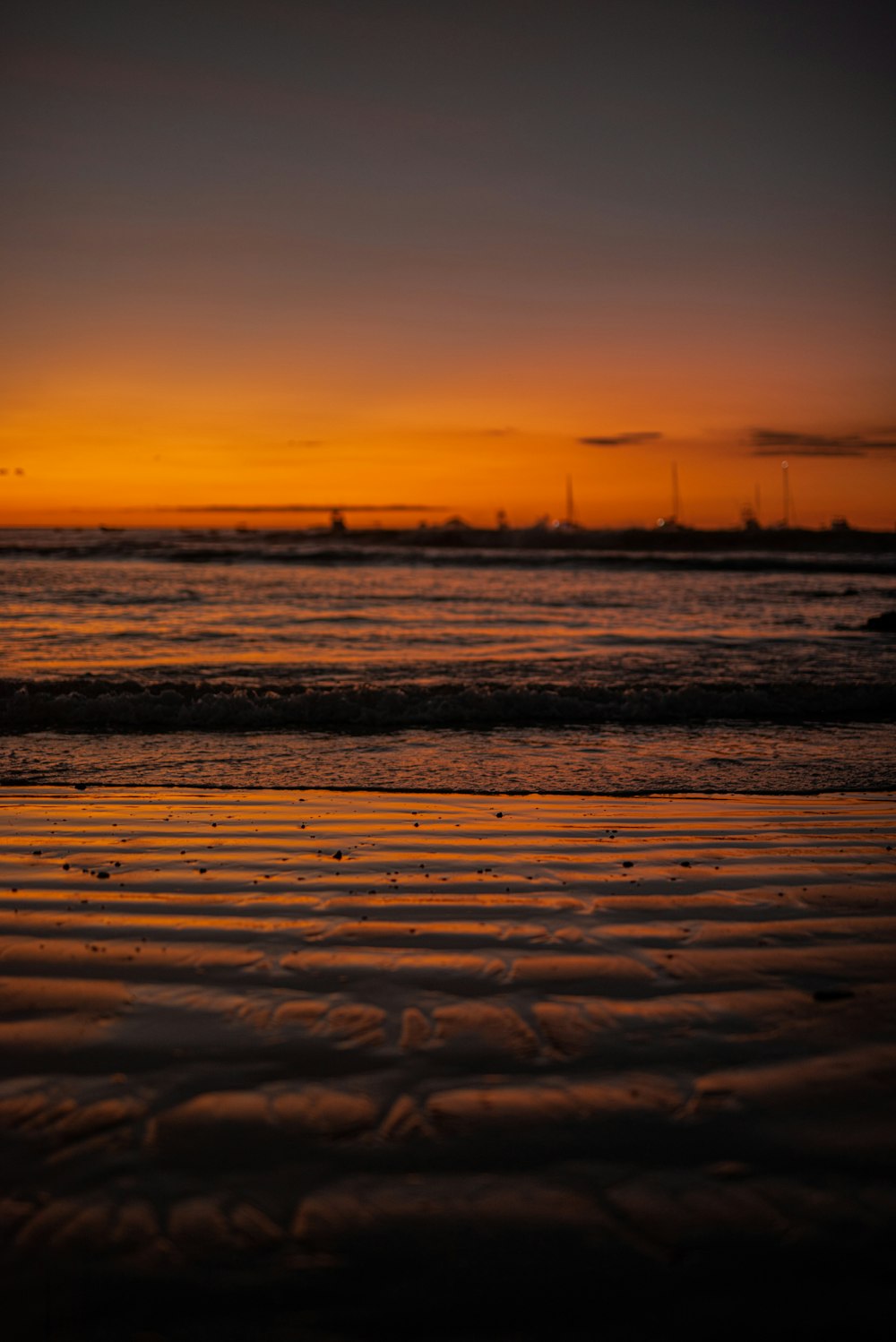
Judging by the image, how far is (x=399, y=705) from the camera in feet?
35.3

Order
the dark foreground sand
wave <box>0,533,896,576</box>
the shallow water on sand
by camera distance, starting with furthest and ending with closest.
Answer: wave <box>0,533,896,576</box>
the shallow water on sand
the dark foreground sand

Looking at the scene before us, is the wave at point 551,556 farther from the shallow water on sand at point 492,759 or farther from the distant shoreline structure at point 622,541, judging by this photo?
the shallow water on sand at point 492,759

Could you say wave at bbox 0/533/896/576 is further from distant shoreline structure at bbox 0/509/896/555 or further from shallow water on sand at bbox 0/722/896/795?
shallow water on sand at bbox 0/722/896/795

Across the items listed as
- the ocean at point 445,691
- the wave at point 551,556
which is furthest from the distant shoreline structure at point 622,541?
the ocean at point 445,691

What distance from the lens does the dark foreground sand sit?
2.01 m

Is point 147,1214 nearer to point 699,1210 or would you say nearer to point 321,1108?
point 321,1108

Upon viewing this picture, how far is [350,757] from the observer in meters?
8.38

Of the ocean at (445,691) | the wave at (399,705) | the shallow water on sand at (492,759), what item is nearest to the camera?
the shallow water on sand at (492,759)

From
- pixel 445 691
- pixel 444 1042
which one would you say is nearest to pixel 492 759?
pixel 445 691

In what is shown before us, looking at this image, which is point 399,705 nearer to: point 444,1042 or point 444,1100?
point 444,1042

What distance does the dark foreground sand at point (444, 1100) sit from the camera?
2010 millimetres

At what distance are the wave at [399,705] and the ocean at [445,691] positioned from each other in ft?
0.11

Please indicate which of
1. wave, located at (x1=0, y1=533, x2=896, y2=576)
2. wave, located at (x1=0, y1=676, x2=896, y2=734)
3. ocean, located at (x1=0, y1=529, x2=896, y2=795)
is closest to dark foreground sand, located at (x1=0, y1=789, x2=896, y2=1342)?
ocean, located at (x1=0, y1=529, x2=896, y2=795)

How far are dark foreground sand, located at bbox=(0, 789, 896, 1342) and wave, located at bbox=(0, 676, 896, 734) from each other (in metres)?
5.53
